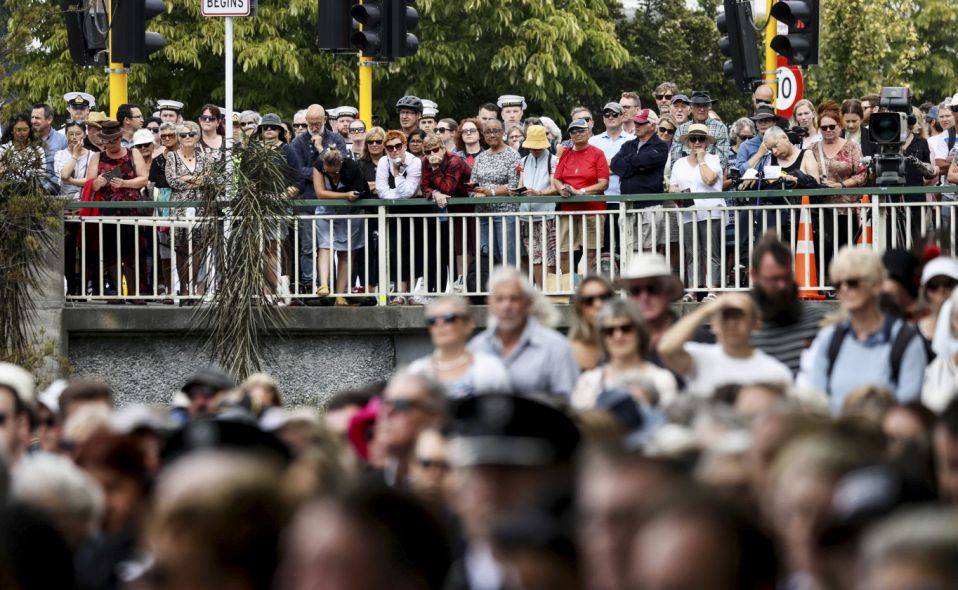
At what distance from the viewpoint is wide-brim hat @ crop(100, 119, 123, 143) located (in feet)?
56.2

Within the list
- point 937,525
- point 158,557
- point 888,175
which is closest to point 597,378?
point 158,557

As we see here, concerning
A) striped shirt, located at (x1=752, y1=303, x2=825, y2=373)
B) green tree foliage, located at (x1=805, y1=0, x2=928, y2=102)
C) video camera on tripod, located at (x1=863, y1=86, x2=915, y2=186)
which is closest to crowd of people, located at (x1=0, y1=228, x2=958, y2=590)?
striped shirt, located at (x1=752, y1=303, x2=825, y2=373)

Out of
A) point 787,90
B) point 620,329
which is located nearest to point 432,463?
point 620,329

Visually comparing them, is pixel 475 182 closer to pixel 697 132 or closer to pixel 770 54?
pixel 697 132

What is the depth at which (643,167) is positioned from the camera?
1662cm

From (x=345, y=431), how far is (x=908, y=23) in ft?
142

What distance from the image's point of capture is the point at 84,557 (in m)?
5.36

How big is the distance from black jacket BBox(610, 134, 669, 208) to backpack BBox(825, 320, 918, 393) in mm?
7651

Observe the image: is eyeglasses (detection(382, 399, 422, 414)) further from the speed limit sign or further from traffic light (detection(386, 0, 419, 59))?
the speed limit sign

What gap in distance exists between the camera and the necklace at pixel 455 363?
905cm

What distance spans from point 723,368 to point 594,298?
109 centimetres

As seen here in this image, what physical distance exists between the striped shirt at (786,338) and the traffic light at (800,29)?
33.0 feet

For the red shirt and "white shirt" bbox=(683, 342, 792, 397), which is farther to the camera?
the red shirt

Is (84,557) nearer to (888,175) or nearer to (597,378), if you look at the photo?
(597,378)
